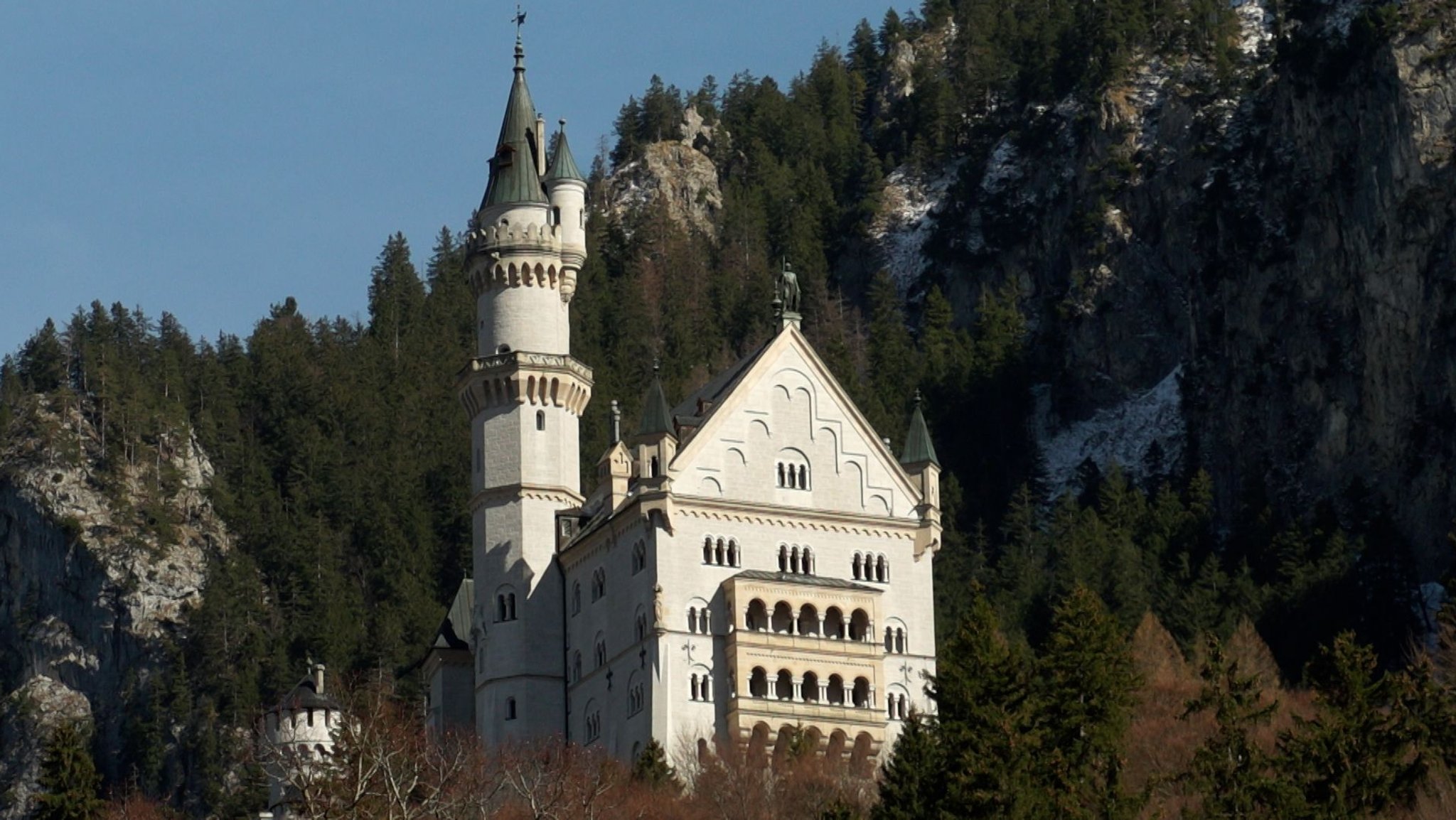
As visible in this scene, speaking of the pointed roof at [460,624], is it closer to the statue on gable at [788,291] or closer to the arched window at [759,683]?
the arched window at [759,683]

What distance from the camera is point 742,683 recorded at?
Result: 9231 cm

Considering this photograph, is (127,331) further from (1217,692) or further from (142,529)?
(1217,692)

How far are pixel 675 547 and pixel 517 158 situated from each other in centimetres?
1569

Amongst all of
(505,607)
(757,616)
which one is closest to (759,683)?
(757,616)

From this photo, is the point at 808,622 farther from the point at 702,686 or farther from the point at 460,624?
the point at 460,624

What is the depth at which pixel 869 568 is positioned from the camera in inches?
3789

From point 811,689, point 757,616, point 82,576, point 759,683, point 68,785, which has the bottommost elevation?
point 68,785

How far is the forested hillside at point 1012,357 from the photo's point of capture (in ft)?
424

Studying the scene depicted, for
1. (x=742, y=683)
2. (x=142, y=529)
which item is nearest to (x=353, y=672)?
(x=142, y=529)

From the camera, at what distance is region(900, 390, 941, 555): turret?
9681cm

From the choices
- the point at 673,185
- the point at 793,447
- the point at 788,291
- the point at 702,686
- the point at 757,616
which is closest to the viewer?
the point at 702,686

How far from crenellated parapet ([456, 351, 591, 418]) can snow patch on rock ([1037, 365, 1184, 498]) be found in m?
50.5

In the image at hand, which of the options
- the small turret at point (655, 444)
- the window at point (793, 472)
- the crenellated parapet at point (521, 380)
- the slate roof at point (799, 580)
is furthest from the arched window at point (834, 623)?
the crenellated parapet at point (521, 380)

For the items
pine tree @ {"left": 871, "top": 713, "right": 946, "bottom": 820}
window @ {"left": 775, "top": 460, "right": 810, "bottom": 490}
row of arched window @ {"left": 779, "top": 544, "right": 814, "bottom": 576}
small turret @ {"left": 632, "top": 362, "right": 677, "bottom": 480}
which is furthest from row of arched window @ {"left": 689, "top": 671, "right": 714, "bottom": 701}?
pine tree @ {"left": 871, "top": 713, "right": 946, "bottom": 820}
